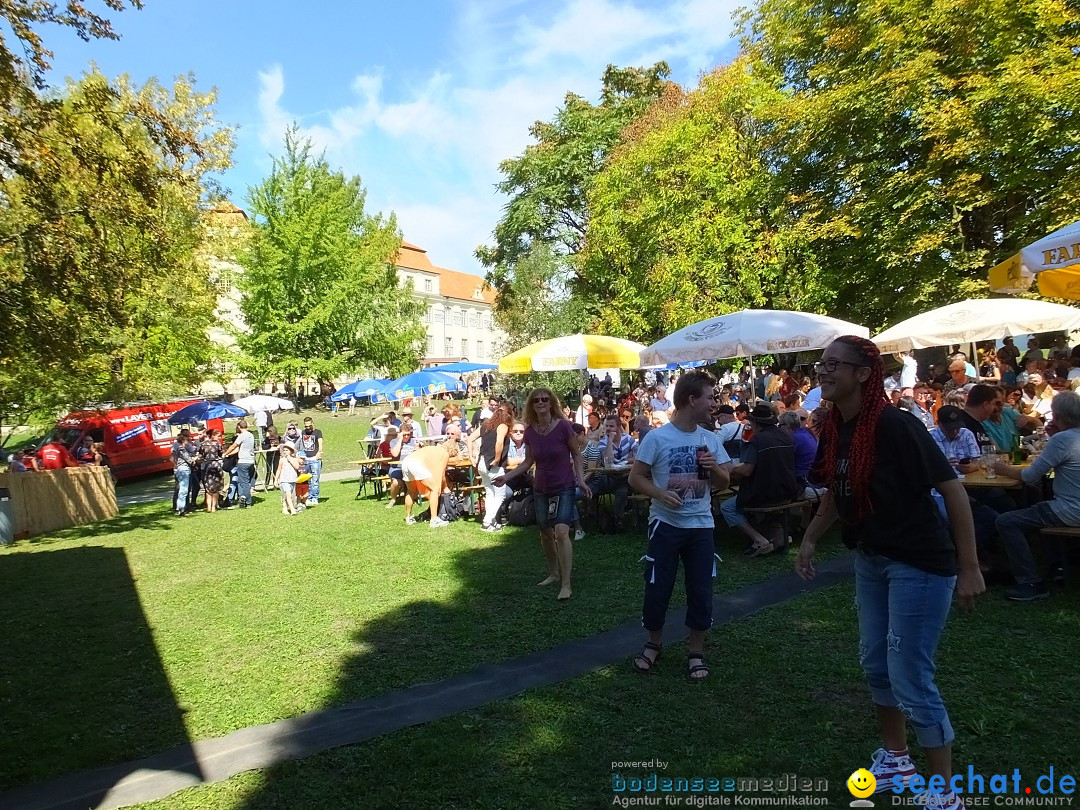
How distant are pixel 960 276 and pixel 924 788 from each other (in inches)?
687

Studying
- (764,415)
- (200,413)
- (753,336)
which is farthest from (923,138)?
(200,413)

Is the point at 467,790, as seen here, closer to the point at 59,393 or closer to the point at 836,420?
the point at 836,420

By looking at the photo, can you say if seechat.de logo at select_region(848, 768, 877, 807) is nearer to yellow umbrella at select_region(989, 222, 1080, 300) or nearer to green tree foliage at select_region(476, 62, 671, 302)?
yellow umbrella at select_region(989, 222, 1080, 300)

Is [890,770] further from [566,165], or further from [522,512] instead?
[566,165]

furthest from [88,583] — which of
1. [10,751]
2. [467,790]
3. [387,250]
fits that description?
[387,250]

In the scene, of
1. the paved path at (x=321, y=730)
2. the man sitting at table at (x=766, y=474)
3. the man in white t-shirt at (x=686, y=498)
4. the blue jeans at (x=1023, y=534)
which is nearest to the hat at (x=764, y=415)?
the man sitting at table at (x=766, y=474)

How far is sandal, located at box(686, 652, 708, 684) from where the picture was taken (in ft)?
14.1

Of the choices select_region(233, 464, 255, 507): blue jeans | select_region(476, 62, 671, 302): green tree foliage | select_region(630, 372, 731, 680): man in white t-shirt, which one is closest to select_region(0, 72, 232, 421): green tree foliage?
select_region(233, 464, 255, 507): blue jeans

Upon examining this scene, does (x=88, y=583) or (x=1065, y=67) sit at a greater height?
(x=1065, y=67)

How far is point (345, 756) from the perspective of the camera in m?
3.70

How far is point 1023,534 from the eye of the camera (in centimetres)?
544

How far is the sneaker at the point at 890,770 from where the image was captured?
9.80ft

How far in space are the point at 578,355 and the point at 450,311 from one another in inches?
3106

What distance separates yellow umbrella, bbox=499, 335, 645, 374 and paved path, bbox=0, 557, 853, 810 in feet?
20.9
